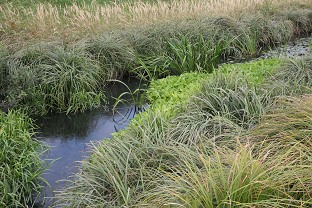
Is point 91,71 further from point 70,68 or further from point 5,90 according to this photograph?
point 5,90

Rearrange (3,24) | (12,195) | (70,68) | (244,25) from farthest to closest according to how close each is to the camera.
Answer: (244,25)
(3,24)
(70,68)
(12,195)

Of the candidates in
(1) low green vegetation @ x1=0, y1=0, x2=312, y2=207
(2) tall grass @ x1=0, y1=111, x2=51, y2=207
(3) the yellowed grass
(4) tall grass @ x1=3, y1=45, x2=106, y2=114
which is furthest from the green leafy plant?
(2) tall grass @ x1=0, y1=111, x2=51, y2=207

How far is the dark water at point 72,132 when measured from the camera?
12.6ft

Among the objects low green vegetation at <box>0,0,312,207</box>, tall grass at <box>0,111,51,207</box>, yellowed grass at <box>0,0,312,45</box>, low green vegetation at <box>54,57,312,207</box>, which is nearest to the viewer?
low green vegetation at <box>54,57,312,207</box>

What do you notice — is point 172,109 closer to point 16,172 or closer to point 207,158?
point 207,158

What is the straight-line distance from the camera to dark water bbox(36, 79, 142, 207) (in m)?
3.85

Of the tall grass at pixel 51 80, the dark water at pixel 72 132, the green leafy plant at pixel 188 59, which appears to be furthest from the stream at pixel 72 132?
the green leafy plant at pixel 188 59

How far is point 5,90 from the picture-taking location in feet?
16.3

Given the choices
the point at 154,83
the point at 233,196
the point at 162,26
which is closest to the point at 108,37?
the point at 162,26

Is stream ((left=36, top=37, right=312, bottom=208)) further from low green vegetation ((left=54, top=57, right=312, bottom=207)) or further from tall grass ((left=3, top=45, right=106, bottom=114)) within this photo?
low green vegetation ((left=54, top=57, right=312, bottom=207))

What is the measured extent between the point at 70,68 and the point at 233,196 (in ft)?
15.7

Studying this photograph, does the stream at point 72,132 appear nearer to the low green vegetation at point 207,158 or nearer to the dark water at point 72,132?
the dark water at point 72,132

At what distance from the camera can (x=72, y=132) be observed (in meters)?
4.78

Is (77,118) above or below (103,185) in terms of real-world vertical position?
below
